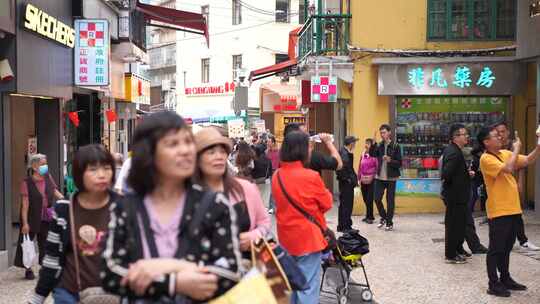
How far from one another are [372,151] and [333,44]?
14.8ft

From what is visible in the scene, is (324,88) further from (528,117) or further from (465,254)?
(465,254)

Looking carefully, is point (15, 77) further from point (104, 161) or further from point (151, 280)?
point (151, 280)

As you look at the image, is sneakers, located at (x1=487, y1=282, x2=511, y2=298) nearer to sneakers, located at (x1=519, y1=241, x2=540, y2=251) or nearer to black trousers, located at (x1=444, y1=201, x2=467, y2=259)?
black trousers, located at (x1=444, y1=201, x2=467, y2=259)

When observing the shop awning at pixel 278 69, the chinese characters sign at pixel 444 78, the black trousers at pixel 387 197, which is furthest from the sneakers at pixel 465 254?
the shop awning at pixel 278 69

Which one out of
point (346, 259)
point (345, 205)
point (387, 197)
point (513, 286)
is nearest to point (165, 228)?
point (346, 259)

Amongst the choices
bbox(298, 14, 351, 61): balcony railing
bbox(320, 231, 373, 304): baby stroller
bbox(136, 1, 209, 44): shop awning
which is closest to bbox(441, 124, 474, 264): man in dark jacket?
bbox(320, 231, 373, 304): baby stroller

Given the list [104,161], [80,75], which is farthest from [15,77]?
[104,161]

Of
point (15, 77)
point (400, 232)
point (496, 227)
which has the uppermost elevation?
point (15, 77)

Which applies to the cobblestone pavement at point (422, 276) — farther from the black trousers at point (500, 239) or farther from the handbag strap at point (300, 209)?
the handbag strap at point (300, 209)

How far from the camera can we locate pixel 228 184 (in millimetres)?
4672

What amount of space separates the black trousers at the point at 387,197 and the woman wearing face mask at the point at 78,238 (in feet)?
32.3

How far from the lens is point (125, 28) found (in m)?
18.9

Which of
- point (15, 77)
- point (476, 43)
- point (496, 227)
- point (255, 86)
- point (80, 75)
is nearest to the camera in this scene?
point (496, 227)

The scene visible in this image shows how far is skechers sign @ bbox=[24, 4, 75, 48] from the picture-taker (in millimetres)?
11016
